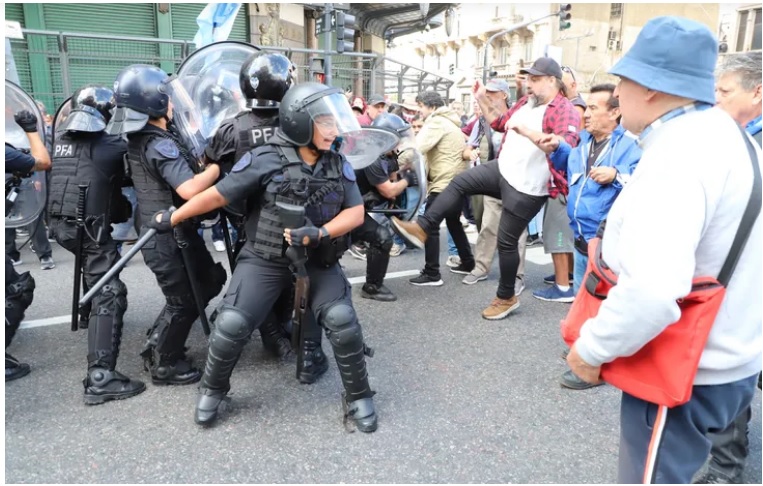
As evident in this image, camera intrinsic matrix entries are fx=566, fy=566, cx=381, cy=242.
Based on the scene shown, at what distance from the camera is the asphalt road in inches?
97.0

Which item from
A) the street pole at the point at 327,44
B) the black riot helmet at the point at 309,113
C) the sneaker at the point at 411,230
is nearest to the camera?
the black riot helmet at the point at 309,113

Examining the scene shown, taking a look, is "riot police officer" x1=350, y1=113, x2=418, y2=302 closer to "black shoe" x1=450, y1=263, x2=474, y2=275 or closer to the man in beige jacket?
the man in beige jacket

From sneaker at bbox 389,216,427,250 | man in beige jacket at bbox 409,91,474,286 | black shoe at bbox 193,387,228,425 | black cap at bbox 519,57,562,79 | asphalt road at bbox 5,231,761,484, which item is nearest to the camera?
asphalt road at bbox 5,231,761,484

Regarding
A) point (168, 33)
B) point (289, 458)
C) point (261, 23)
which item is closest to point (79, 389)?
point (289, 458)

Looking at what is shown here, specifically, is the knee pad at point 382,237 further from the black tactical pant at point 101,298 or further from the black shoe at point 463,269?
the black tactical pant at point 101,298

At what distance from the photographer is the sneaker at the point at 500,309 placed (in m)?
4.32

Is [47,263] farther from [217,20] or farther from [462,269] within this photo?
[462,269]

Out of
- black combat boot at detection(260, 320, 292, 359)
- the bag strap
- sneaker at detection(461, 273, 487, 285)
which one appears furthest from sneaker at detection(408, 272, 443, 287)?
the bag strap

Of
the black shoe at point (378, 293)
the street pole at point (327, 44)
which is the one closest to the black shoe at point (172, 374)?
the black shoe at point (378, 293)

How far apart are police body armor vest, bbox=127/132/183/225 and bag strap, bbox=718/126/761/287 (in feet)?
8.71

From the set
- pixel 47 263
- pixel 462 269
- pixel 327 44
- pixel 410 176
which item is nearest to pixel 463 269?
pixel 462 269

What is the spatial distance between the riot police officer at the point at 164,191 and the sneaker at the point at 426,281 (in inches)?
91.1

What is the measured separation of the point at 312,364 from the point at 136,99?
1747 millimetres

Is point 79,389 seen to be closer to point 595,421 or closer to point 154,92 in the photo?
point 154,92
